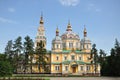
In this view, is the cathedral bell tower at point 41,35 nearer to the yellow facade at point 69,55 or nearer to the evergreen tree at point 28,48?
the yellow facade at point 69,55

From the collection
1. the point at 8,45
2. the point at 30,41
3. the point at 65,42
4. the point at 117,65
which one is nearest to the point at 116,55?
the point at 117,65

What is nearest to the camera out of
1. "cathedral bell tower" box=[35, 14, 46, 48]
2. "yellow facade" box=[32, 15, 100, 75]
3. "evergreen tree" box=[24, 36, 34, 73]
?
"evergreen tree" box=[24, 36, 34, 73]

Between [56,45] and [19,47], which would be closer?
[19,47]

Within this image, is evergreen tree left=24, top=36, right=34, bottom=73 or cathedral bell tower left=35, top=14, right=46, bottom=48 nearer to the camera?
evergreen tree left=24, top=36, right=34, bottom=73

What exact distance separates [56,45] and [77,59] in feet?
27.8

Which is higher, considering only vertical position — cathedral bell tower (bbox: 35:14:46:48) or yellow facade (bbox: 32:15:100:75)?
cathedral bell tower (bbox: 35:14:46:48)

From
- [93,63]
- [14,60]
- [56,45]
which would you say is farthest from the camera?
[56,45]

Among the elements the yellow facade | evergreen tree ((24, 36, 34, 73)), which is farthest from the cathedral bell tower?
evergreen tree ((24, 36, 34, 73))

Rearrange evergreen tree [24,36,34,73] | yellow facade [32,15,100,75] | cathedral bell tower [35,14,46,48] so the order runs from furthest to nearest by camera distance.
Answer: cathedral bell tower [35,14,46,48] < yellow facade [32,15,100,75] < evergreen tree [24,36,34,73]

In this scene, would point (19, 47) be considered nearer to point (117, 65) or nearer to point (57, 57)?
point (57, 57)

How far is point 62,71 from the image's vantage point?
72.0m

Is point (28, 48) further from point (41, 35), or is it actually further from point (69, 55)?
point (41, 35)

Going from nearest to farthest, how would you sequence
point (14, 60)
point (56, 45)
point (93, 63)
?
point (14, 60) < point (93, 63) < point (56, 45)

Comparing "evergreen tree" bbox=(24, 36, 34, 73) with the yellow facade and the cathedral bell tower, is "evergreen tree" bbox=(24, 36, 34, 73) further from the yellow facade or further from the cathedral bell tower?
the cathedral bell tower
